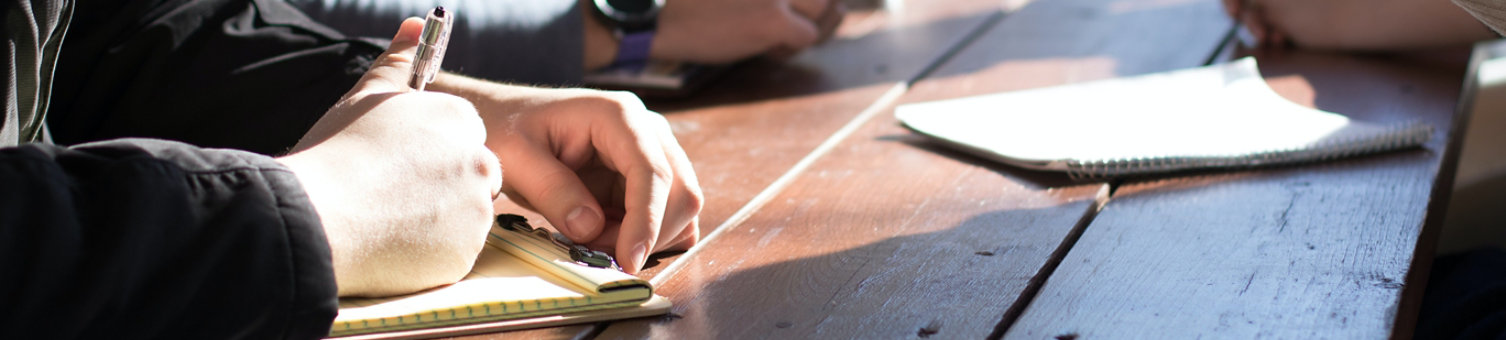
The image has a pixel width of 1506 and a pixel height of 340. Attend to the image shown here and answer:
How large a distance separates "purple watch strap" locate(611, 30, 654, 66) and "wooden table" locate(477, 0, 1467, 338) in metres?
0.13

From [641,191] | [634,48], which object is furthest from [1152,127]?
[634,48]

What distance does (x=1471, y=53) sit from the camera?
1332 millimetres

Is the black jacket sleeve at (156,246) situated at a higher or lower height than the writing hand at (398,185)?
higher

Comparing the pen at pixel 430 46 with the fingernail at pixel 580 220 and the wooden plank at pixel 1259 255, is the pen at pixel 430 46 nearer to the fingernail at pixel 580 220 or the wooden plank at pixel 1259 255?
the fingernail at pixel 580 220

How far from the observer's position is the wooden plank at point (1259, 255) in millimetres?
637

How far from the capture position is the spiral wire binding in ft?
3.10

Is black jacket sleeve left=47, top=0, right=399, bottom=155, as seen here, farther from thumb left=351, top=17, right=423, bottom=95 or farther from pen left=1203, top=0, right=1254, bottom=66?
pen left=1203, top=0, right=1254, bottom=66

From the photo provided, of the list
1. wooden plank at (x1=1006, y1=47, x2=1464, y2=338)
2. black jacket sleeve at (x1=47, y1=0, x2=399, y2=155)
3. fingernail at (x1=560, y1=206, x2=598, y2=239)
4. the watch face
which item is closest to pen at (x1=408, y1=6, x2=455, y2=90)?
fingernail at (x1=560, y1=206, x2=598, y2=239)

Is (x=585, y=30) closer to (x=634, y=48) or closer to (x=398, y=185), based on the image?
(x=634, y=48)

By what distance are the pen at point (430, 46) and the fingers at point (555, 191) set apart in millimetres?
81

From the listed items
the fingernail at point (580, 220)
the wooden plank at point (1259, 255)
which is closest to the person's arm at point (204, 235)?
the fingernail at point (580, 220)

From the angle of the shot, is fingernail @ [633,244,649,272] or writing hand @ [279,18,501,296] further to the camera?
fingernail @ [633,244,649,272]

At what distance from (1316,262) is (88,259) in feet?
2.07

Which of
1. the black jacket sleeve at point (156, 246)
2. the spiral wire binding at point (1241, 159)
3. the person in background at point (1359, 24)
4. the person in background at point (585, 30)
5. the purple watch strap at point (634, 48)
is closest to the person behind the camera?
the black jacket sleeve at point (156, 246)
